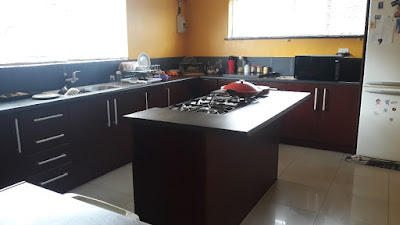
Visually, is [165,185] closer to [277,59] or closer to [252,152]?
[252,152]

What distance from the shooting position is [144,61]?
14.6 feet

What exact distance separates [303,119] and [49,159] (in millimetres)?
2987

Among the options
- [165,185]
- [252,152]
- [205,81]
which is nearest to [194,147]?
[165,185]

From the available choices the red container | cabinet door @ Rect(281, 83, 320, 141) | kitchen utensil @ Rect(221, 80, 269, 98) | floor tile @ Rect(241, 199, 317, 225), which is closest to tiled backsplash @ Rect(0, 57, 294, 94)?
the red container

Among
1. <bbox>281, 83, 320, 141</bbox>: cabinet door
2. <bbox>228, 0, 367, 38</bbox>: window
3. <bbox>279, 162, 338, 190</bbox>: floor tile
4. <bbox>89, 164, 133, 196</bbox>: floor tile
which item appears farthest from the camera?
<bbox>228, 0, 367, 38</bbox>: window

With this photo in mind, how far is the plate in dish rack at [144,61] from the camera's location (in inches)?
172

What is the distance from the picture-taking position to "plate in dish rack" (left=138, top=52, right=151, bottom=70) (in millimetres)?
4364

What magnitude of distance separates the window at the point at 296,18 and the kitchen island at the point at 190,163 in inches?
97.1

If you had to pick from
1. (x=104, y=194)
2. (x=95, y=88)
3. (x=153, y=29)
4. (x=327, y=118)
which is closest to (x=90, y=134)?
(x=104, y=194)

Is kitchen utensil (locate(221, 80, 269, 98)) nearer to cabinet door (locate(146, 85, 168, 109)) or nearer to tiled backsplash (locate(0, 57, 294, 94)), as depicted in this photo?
cabinet door (locate(146, 85, 168, 109))

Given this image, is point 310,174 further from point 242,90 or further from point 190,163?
point 190,163

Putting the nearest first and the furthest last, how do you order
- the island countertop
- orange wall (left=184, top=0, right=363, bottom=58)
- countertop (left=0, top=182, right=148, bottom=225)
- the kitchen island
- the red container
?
countertop (left=0, top=182, right=148, bottom=225), the island countertop, the kitchen island, orange wall (left=184, top=0, right=363, bottom=58), the red container

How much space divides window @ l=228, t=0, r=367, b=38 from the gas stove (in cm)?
217

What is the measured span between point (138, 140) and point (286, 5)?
→ 11.1 ft
